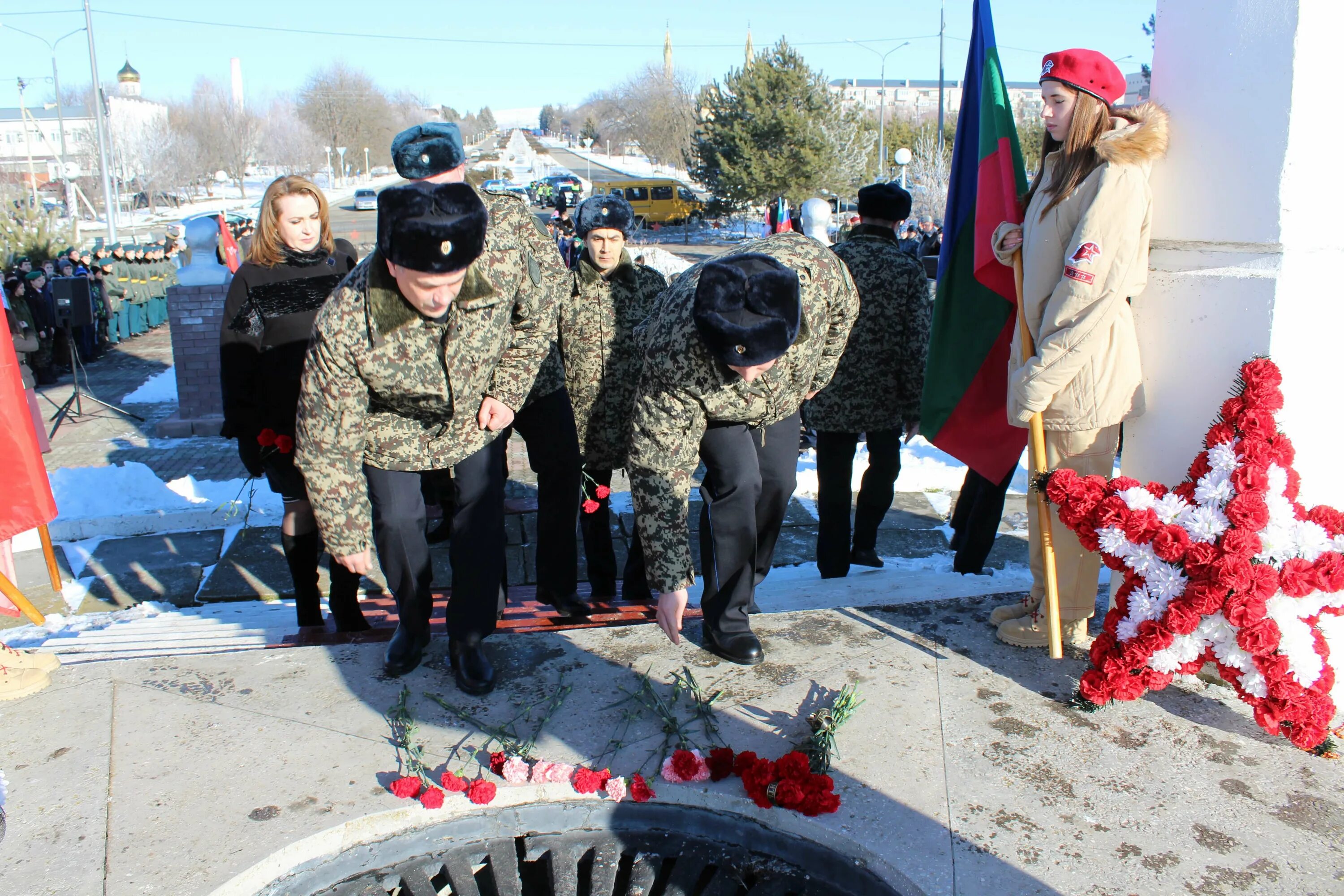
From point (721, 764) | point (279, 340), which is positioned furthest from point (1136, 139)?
point (279, 340)

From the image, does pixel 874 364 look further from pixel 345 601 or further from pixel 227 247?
pixel 227 247

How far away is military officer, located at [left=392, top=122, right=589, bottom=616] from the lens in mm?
3453

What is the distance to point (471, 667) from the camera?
304 centimetres

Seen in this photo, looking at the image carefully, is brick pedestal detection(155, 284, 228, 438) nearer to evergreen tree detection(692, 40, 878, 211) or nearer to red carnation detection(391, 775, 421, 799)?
red carnation detection(391, 775, 421, 799)

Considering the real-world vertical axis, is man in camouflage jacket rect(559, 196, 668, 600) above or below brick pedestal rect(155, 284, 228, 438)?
above

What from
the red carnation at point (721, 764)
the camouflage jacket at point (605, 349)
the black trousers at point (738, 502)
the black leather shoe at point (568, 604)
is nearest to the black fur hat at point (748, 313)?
the black trousers at point (738, 502)

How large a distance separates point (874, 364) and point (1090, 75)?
1.75 metres

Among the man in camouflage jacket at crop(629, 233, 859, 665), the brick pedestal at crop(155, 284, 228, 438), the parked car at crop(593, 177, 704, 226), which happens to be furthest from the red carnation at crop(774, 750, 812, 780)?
the parked car at crop(593, 177, 704, 226)

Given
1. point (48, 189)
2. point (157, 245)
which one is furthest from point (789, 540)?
point (48, 189)

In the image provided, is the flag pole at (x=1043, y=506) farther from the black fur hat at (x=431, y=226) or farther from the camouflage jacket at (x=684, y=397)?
the black fur hat at (x=431, y=226)

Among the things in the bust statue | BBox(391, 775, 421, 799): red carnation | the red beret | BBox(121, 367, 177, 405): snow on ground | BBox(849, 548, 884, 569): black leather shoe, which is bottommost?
BBox(121, 367, 177, 405): snow on ground

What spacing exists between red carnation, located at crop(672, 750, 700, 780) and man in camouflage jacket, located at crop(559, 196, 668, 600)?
1.55m

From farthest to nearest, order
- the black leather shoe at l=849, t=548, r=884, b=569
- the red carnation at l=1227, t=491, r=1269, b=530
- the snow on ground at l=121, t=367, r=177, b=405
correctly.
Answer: the snow on ground at l=121, t=367, r=177, b=405 < the black leather shoe at l=849, t=548, r=884, b=569 < the red carnation at l=1227, t=491, r=1269, b=530

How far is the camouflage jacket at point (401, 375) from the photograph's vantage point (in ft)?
9.09
